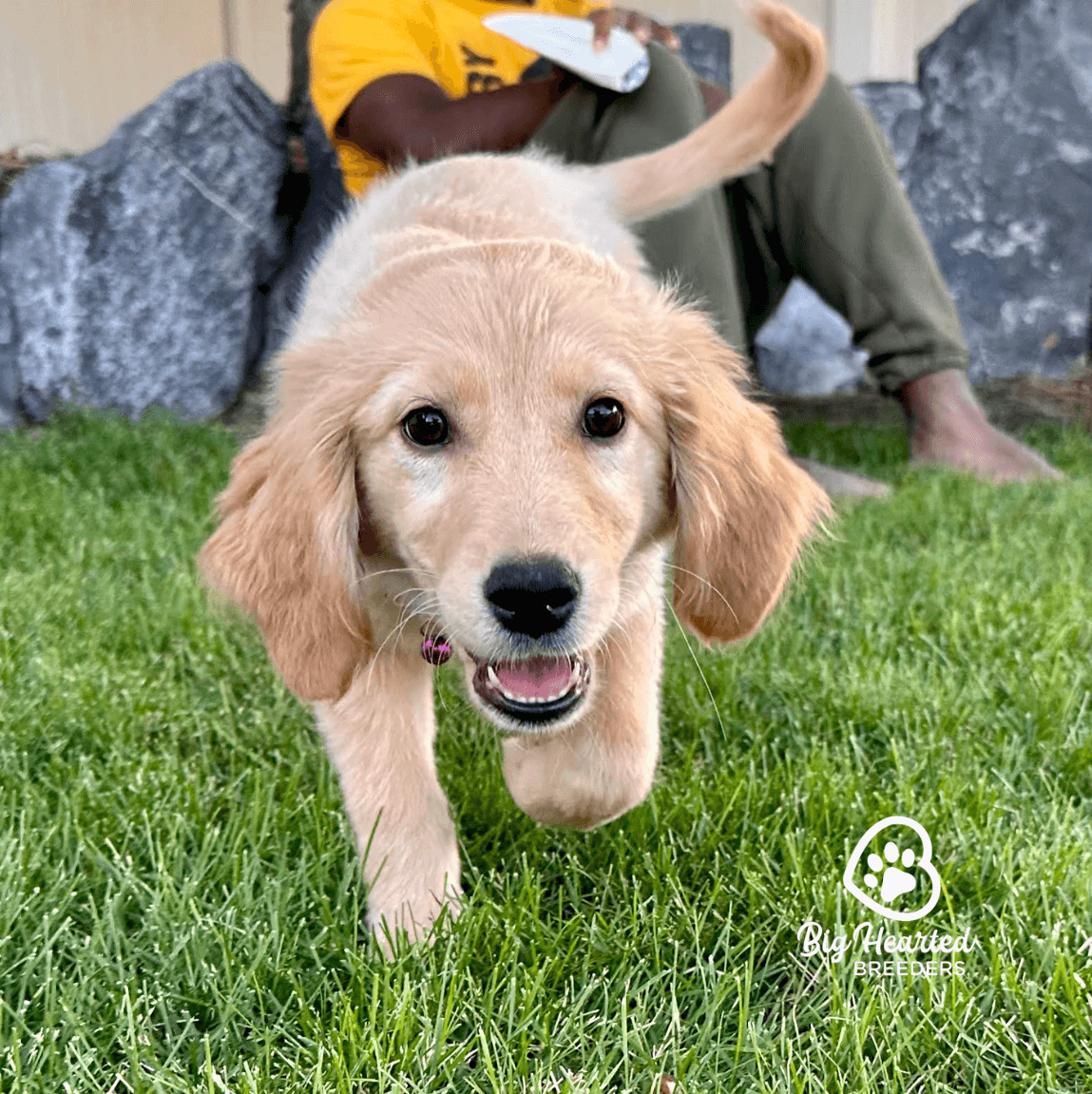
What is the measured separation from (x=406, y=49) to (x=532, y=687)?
2497mm

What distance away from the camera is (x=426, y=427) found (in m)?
1.38

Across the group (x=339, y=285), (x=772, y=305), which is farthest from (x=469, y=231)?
(x=772, y=305)

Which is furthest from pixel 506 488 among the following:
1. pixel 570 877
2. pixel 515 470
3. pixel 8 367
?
pixel 8 367

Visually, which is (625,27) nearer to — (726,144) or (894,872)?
(726,144)

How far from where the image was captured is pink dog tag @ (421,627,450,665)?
58.2 inches

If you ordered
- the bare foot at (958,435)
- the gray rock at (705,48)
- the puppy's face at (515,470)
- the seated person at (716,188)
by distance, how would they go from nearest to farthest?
the puppy's face at (515,470) < the seated person at (716,188) < the bare foot at (958,435) < the gray rock at (705,48)

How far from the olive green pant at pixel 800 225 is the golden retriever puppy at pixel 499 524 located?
1.71 meters

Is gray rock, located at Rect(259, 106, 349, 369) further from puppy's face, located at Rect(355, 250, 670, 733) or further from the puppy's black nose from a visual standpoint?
the puppy's black nose

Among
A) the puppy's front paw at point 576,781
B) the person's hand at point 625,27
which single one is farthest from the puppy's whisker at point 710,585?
the person's hand at point 625,27

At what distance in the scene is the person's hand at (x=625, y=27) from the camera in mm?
3094

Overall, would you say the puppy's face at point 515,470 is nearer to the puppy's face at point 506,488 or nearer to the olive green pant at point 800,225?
the puppy's face at point 506,488

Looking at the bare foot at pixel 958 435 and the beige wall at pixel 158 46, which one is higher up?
the beige wall at pixel 158 46

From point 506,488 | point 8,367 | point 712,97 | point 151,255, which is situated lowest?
point 8,367

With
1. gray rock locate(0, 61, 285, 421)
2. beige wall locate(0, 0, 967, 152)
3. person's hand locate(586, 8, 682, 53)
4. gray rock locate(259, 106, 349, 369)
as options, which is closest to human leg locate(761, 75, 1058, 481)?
person's hand locate(586, 8, 682, 53)
